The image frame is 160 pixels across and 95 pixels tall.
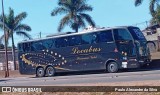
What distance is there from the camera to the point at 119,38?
27875 mm

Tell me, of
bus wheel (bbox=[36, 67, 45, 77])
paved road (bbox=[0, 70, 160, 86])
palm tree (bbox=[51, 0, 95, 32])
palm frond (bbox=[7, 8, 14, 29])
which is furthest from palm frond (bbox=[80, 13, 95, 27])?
paved road (bbox=[0, 70, 160, 86])

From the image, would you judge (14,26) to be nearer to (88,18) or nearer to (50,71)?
(88,18)

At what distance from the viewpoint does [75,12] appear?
176 ft

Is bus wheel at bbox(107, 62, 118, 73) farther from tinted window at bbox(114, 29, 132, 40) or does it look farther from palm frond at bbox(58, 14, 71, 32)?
palm frond at bbox(58, 14, 71, 32)

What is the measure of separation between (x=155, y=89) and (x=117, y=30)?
1850 cm

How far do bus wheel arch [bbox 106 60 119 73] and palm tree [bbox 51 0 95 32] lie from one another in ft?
77.6

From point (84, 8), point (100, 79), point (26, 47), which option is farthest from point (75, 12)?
point (100, 79)

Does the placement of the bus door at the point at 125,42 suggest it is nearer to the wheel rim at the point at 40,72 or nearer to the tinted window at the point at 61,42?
the tinted window at the point at 61,42

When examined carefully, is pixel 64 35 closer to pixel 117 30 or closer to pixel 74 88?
pixel 117 30

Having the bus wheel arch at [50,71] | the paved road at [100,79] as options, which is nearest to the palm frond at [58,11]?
the bus wheel arch at [50,71]

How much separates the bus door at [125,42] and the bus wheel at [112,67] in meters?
1.09

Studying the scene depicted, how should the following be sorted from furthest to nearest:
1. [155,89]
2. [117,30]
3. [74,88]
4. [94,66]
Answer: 1. [94,66]
2. [117,30]
3. [74,88]
4. [155,89]

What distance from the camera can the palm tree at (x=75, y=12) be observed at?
52594 mm

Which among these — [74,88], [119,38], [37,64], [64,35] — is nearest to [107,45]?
[119,38]
